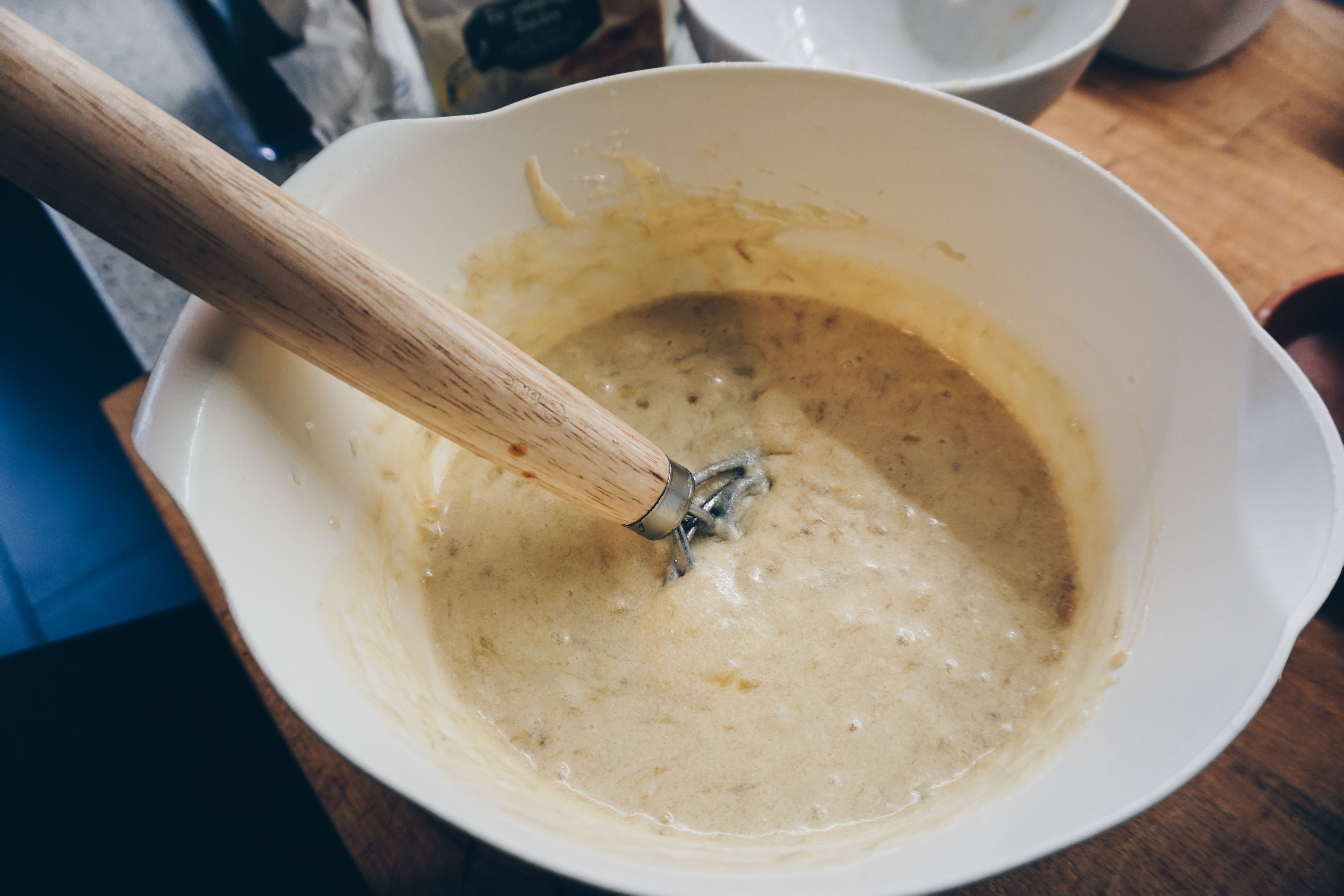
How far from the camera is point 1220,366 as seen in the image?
64cm

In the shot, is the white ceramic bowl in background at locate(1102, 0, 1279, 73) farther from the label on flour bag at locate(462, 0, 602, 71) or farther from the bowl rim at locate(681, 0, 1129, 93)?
the label on flour bag at locate(462, 0, 602, 71)

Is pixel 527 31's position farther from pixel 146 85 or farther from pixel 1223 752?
pixel 1223 752

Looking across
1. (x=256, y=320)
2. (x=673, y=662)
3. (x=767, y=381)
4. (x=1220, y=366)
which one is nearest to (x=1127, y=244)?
(x=1220, y=366)

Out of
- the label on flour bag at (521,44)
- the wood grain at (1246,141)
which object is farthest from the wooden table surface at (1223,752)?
the label on flour bag at (521,44)

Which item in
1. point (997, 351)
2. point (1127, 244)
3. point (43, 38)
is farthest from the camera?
point (997, 351)

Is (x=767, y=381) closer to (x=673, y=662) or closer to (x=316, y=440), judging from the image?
(x=673, y=662)

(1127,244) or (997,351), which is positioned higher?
(1127,244)

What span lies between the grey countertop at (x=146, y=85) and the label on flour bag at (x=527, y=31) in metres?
0.21

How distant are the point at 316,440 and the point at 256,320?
Answer: 0.66ft

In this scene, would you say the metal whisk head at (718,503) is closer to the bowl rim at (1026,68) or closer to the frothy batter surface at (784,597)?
the frothy batter surface at (784,597)

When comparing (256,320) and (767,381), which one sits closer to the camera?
(256,320)

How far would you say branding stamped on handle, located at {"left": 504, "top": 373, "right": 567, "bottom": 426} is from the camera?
62 centimetres

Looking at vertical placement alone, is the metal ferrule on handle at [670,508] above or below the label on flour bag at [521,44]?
below

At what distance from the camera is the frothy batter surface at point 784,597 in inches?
28.7
